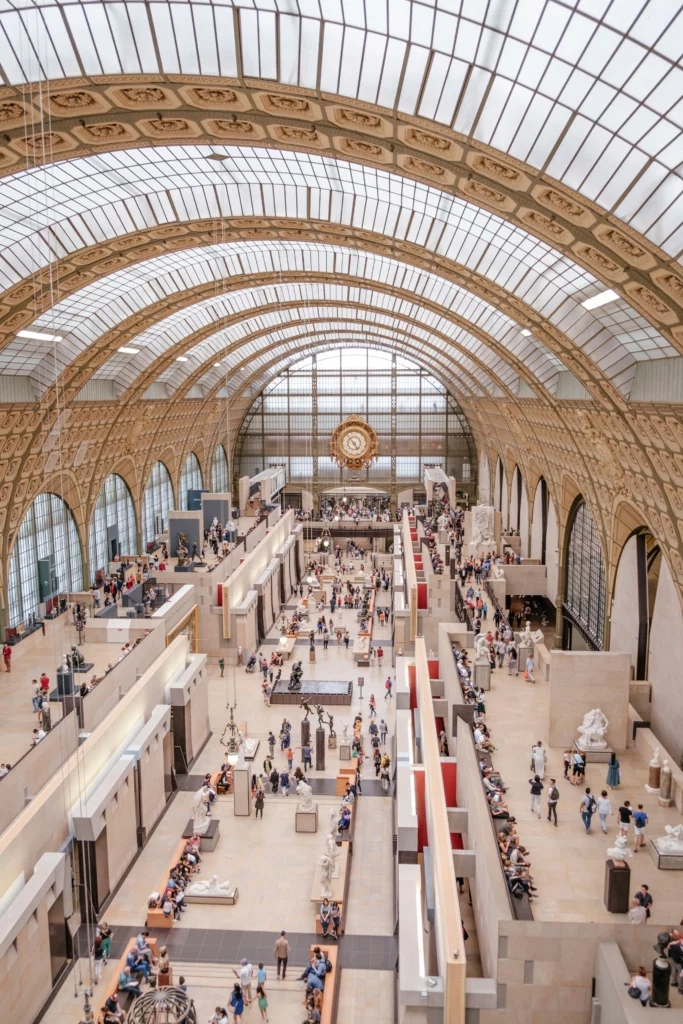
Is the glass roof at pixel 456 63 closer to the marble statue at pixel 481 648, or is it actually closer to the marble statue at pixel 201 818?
the marble statue at pixel 481 648

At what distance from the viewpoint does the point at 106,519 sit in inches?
→ 1853

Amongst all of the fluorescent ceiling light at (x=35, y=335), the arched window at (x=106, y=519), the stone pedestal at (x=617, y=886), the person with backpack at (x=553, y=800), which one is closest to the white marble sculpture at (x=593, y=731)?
the person with backpack at (x=553, y=800)

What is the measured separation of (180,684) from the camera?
2653 cm

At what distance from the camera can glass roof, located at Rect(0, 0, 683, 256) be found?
12.5m

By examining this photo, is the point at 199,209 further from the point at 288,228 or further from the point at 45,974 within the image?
the point at 45,974

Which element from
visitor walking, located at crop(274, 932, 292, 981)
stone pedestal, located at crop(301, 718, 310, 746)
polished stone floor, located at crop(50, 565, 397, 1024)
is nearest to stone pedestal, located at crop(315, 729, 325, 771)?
polished stone floor, located at crop(50, 565, 397, 1024)

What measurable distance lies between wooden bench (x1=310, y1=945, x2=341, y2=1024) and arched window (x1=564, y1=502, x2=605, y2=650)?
1859cm

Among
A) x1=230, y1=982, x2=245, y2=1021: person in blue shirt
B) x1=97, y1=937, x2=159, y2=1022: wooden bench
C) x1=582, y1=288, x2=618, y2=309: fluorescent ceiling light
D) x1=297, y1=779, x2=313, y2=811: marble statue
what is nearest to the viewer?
x1=230, y1=982, x2=245, y2=1021: person in blue shirt

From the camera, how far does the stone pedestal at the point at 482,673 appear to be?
23.9 metres

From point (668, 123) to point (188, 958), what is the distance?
17.8 meters

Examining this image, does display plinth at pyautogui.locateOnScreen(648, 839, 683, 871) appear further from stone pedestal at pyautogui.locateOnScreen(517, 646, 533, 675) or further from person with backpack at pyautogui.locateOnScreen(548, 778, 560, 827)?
stone pedestal at pyautogui.locateOnScreen(517, 646, 533, 675)

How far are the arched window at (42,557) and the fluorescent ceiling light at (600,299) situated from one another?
969 inches

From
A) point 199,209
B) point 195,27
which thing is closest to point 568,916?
point 195,27

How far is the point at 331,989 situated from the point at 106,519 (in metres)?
34.3
